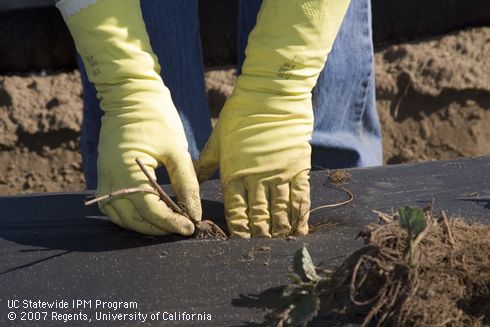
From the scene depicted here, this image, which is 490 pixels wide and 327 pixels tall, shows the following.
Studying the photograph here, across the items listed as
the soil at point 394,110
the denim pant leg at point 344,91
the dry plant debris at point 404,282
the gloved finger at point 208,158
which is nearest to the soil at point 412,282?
the dry plant debris at point 404,282

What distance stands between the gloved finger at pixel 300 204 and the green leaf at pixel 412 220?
431 millimetres

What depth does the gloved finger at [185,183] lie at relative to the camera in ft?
4.65

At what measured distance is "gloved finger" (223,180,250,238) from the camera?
1422mm

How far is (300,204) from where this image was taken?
144 cm

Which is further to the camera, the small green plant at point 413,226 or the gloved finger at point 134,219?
the gloved finger at point 134,219

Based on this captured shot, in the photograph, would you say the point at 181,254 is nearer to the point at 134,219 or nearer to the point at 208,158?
the point at 134,219

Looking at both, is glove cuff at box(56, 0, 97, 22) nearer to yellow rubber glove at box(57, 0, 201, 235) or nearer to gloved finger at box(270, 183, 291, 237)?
yellow rubber glove at box(57, 0, 201, 235)

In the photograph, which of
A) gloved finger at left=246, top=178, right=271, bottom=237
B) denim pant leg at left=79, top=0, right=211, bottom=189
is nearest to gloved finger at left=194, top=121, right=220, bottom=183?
gloved finger at left=246, top=178, right=271, bottom=237

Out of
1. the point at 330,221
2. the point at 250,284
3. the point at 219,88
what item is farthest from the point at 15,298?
the point at 219,88

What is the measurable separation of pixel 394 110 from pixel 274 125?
1281 millimetres

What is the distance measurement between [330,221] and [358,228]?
0.08 meters

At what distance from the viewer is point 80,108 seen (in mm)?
2656

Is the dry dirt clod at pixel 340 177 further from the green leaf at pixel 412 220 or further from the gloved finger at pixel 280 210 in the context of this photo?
the green leaf at pixel 412 220

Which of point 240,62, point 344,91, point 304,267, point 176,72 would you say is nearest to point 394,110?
point 344,91
